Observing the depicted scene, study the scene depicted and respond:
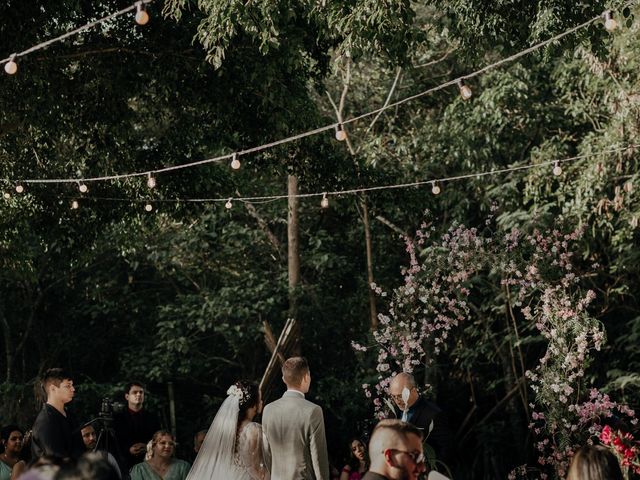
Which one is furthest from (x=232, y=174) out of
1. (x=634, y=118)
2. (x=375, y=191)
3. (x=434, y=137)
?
(x=634, y=118)

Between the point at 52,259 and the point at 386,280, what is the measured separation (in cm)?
468

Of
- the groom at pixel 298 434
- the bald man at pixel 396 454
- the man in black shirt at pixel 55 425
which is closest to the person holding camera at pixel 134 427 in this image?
the man in black shirt at pixel 55 425

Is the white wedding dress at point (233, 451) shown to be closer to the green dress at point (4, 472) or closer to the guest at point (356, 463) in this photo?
the green dress at point (4, 472)

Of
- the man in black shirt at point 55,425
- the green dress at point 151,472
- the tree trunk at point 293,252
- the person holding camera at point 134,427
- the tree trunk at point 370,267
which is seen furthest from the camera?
the tree trunk at point 370,267

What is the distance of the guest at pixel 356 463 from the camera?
935cm

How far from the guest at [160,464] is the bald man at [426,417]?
72.2 inches

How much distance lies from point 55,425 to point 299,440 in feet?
4.40

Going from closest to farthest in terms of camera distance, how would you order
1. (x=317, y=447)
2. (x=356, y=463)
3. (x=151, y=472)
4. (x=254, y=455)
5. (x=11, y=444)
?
(x=317, y=447), (x=254, y=455), (x=151, y=472), (x=11, y=444), (x=356, y=463)

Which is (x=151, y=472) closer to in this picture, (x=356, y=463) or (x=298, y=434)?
(x=298, y=434)

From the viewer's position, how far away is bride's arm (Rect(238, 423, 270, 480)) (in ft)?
18.6

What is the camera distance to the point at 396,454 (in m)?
3.24

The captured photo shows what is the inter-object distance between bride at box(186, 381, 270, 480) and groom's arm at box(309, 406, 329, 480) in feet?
1.46

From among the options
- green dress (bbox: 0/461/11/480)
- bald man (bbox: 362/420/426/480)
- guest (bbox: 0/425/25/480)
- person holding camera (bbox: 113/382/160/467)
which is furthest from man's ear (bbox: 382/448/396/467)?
guest (bbox: 0/425/25/480)

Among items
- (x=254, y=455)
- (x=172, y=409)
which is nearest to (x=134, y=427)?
(x=254, y=455)
